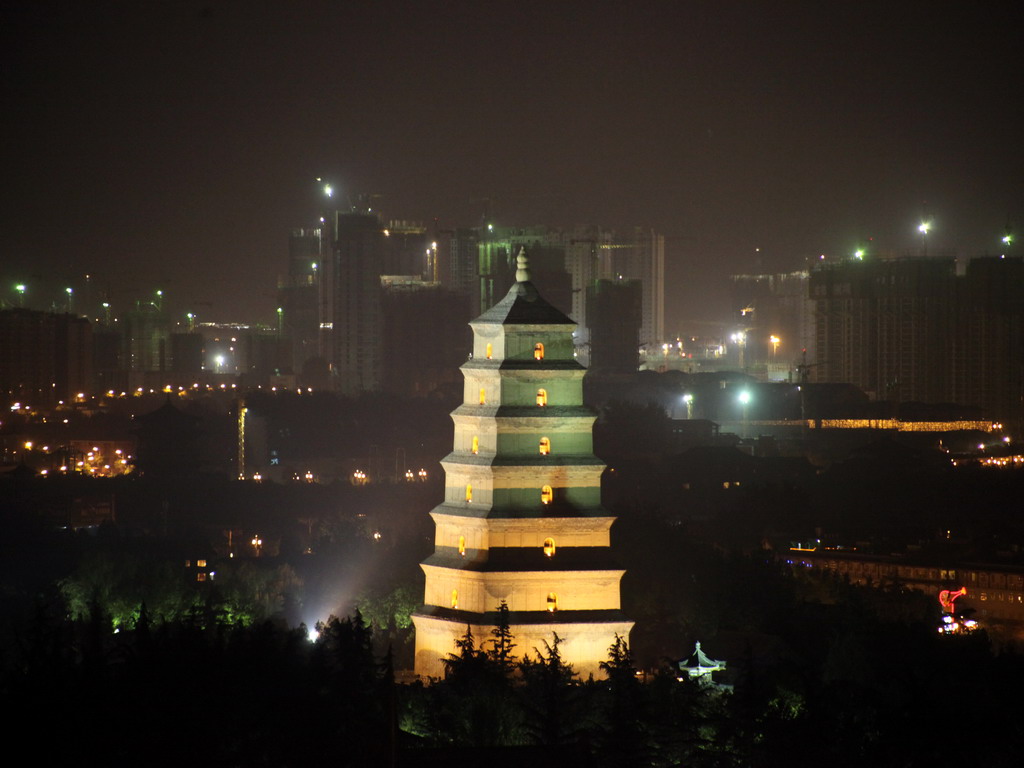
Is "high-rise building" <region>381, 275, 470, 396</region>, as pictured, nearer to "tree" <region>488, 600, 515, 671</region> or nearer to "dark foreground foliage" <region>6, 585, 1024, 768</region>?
"tree" <region>488, 600, 515, 671</region>

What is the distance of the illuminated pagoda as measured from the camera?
38812 mm

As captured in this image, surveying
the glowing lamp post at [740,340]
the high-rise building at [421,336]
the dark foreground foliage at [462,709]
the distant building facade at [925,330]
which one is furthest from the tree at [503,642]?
the glowing lamp post at [740,340]

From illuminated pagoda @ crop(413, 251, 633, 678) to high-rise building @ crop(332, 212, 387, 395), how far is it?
107 meters

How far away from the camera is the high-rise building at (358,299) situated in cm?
14875

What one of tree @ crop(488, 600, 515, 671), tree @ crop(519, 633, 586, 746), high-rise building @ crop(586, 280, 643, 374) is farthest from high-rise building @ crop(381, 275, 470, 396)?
tree @ crop(519, 633, 586, 746)

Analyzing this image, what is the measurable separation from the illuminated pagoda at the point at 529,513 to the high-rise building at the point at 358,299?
10692 cm

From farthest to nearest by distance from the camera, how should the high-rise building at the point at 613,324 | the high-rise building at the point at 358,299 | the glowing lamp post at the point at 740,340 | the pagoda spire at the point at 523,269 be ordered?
the glowing lamp post at the point at 740,340, the high-rise building at the point at 358,299, the high-rise building at the point at 613,324, the pagoda spire at the point at 523,269

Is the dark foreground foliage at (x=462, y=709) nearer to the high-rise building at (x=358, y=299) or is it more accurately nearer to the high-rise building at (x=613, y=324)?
the high-rise building at (x=613, y=324)

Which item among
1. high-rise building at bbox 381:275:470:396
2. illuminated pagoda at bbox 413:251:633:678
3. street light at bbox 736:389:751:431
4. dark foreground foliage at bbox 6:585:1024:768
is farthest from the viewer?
high-rise building at bbox 381:275:470:396

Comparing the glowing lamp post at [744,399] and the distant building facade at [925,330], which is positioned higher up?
the distant building facade at [925,330]

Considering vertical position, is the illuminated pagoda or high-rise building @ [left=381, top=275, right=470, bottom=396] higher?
high-rise building @ [left=381, top=275, right=470, bottom=396]

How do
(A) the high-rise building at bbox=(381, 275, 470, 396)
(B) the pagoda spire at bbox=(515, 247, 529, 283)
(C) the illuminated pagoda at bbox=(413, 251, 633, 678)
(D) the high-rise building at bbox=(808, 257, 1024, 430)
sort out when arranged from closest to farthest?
(C) the illuminated pagoda at bbox=(413, 251, 633, 678), (B) the pagoda spire at bbox=(515, 247, 529, 283), (D) the high-rise building at bbox=(808, 257, 1024, 430), (A) the high-rise building at bbox=(381, 275, 470, 396)

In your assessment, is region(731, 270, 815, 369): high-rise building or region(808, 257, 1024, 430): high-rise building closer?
region(808, 257, 1024, 430): high-rise building

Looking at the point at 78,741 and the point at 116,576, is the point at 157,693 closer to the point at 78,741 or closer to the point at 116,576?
the point at 78,741
